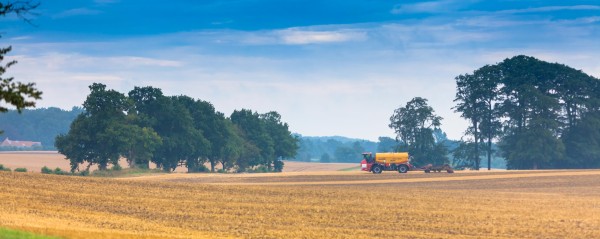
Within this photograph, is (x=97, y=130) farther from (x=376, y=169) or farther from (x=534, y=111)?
(x=534, y=111)

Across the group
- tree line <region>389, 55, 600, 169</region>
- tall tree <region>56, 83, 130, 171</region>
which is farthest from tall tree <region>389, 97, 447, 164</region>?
tall tree <region>56, 83, 130, 171</region>

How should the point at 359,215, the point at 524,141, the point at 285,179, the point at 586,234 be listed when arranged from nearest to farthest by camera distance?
1. the point at 586,234
2. the point at 359,215
3. the point at 285,179
4. the point at 524,141

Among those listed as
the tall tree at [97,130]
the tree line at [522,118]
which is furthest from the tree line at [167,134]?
the tree line at [522,118]

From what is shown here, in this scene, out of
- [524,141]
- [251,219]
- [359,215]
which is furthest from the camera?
[524,141]

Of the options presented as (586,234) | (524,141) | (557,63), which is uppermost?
(557,63)

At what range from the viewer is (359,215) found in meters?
48.4

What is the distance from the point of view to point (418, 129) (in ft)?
423

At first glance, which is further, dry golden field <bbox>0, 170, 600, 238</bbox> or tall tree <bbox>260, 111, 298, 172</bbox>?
tall tree <bbox>260, 111, 298, 172</bbox>

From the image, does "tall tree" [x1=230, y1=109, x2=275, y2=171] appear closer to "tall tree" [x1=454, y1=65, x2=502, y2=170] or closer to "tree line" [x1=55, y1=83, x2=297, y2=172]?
"tree line" [x1=55, y1=83, x2=297, y2=172]

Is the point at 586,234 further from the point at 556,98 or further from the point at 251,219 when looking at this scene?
the point at 556,98

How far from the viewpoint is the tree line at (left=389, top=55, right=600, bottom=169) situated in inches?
4628

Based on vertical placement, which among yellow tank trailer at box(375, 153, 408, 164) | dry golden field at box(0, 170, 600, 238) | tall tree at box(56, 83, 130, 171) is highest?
tall tree at box(56, 83, 130, 171)

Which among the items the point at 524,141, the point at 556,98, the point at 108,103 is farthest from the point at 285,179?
the point at 556,98

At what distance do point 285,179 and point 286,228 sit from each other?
49924 mm
